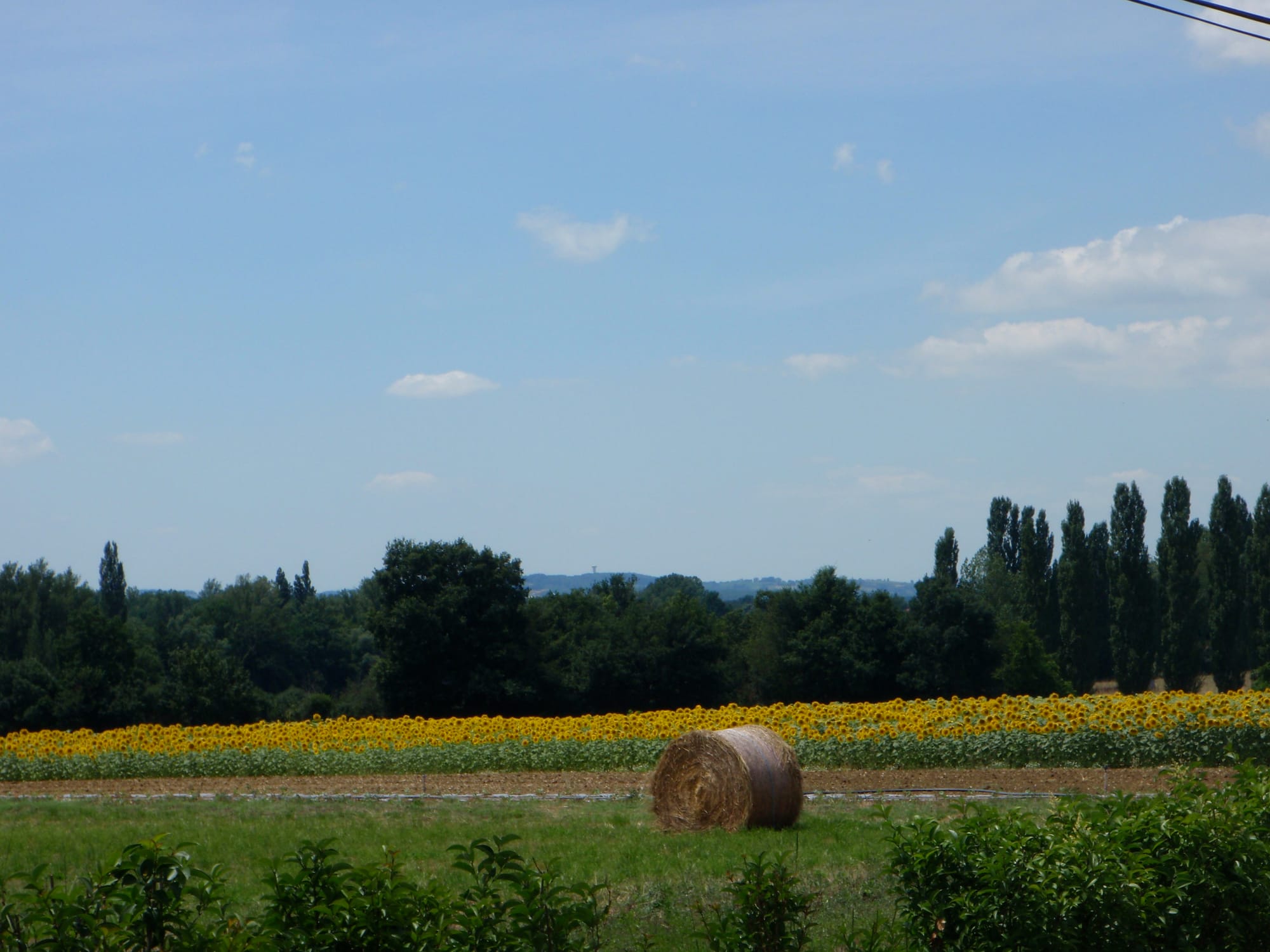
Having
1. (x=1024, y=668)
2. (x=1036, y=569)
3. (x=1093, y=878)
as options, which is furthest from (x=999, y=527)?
(x=1093, y=878)

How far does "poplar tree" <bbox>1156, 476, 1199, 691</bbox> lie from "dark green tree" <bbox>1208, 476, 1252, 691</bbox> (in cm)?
63

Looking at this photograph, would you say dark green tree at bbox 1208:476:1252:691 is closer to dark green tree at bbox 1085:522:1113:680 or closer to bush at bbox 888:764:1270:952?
dark green tree at bbox 1085:522:1113:680

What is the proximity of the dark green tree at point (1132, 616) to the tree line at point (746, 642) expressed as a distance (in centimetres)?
8

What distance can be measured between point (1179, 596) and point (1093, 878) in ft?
153

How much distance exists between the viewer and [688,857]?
34.5 feet

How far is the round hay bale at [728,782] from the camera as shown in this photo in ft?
40.6

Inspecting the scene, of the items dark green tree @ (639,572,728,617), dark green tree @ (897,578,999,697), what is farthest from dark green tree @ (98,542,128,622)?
dark green tree @ (897,578,999,697)

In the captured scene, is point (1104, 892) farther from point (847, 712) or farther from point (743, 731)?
point (847, 712)

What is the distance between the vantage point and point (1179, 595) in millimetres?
46812

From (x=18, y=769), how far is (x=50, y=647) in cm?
3460

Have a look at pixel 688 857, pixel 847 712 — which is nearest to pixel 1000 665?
pixel 847 712

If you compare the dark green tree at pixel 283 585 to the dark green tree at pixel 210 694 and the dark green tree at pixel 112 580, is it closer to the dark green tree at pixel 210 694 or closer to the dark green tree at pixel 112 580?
the dark green tree at pixel 112 580

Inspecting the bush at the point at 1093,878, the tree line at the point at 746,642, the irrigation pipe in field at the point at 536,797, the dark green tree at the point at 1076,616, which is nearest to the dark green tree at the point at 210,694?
the tree line at the point at 746,642

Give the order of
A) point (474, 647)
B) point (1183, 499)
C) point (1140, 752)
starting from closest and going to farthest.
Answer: point (1140, 752)
point (474, 647)
point (1183, 499)
